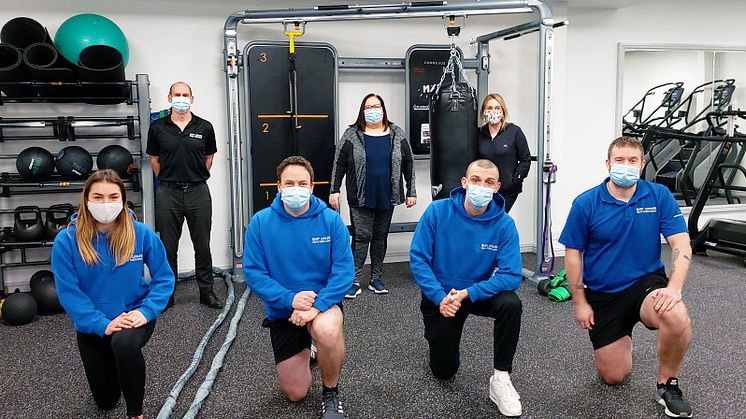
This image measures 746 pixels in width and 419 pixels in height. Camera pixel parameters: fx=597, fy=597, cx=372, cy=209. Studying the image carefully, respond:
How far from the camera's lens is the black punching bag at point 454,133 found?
4.46 meters

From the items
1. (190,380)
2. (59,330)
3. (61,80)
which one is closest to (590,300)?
(190,380)

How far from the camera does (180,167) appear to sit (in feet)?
13.5

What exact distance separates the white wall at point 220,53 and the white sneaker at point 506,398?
3170 millimetres

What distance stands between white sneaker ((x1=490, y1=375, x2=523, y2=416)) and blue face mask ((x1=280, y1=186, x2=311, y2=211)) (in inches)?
45.7

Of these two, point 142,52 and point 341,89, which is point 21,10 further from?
point 341,89

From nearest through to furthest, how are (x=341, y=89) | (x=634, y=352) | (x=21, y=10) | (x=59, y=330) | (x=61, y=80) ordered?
(x=634, y=352), (x=59, y=330), (x=61, y=80), (x=21, y=10), (x=341, y=89)

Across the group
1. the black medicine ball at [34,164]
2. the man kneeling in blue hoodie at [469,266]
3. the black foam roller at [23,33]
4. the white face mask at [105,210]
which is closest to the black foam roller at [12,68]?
the black foam roller at [23,33]

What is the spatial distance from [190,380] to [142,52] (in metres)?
3.15

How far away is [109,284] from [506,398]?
1.73 m

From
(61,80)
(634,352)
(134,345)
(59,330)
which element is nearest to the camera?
(134,345)

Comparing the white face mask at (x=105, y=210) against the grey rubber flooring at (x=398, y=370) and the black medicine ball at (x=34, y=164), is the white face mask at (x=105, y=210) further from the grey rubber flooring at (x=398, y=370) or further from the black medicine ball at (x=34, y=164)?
the black medicine ball at (x=34, y=164)

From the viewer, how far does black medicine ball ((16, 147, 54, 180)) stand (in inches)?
169

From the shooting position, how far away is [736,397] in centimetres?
273

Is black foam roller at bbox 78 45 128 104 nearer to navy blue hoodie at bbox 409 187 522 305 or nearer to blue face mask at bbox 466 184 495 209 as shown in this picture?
navy blue hoodie at bbox 409 187 522 305
